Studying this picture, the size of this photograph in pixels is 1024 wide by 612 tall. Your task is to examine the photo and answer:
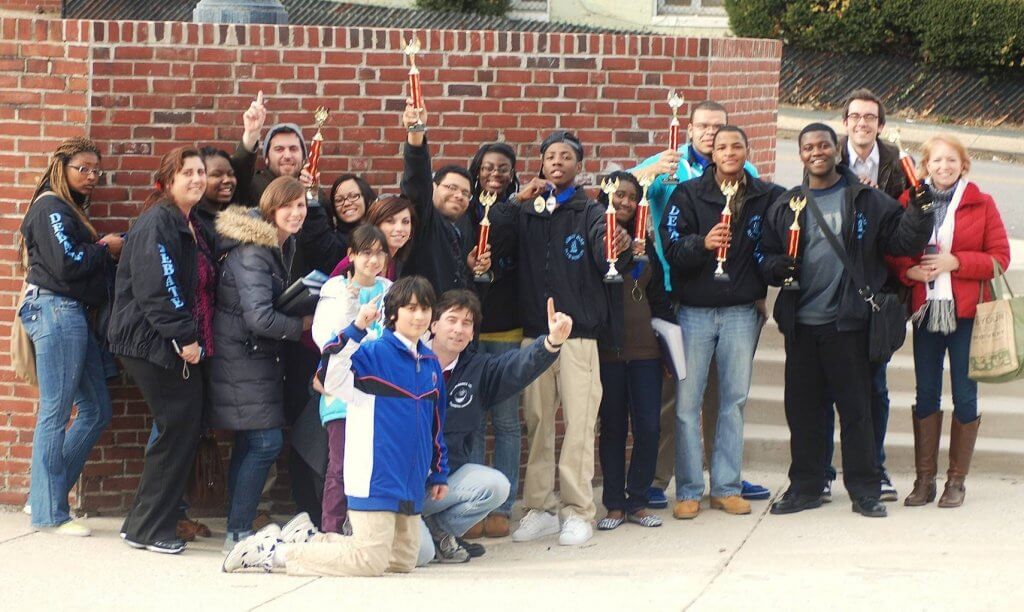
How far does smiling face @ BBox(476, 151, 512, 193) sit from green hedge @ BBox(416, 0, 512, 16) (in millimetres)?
14858

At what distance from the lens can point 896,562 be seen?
21.3 ft

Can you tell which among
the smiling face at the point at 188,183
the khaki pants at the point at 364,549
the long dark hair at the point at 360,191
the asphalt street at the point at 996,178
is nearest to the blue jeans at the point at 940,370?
the khaki pants at the point at 364,549

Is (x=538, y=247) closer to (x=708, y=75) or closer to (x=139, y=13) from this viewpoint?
(x=708, y=75)

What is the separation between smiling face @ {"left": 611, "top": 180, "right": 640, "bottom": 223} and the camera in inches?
281

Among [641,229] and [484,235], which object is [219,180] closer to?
[484,235]

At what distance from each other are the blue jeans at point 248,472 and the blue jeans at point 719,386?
1.95 m

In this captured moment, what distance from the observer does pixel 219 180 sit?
7.01 metres

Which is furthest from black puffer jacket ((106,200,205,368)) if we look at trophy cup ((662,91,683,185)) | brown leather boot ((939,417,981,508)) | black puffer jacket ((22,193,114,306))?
brown leather boot ((939,417,981,508))

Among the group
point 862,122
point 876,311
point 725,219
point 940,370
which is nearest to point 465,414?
point 725,219

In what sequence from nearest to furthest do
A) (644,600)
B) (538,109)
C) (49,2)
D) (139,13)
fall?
(644,600), (538,109), (49,2), (139,13)

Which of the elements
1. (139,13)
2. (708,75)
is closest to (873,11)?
(139,13)

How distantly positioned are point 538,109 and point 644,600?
286 centimetres

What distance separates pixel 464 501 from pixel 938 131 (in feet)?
48.4

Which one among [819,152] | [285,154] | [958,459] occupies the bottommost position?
[958,459]
